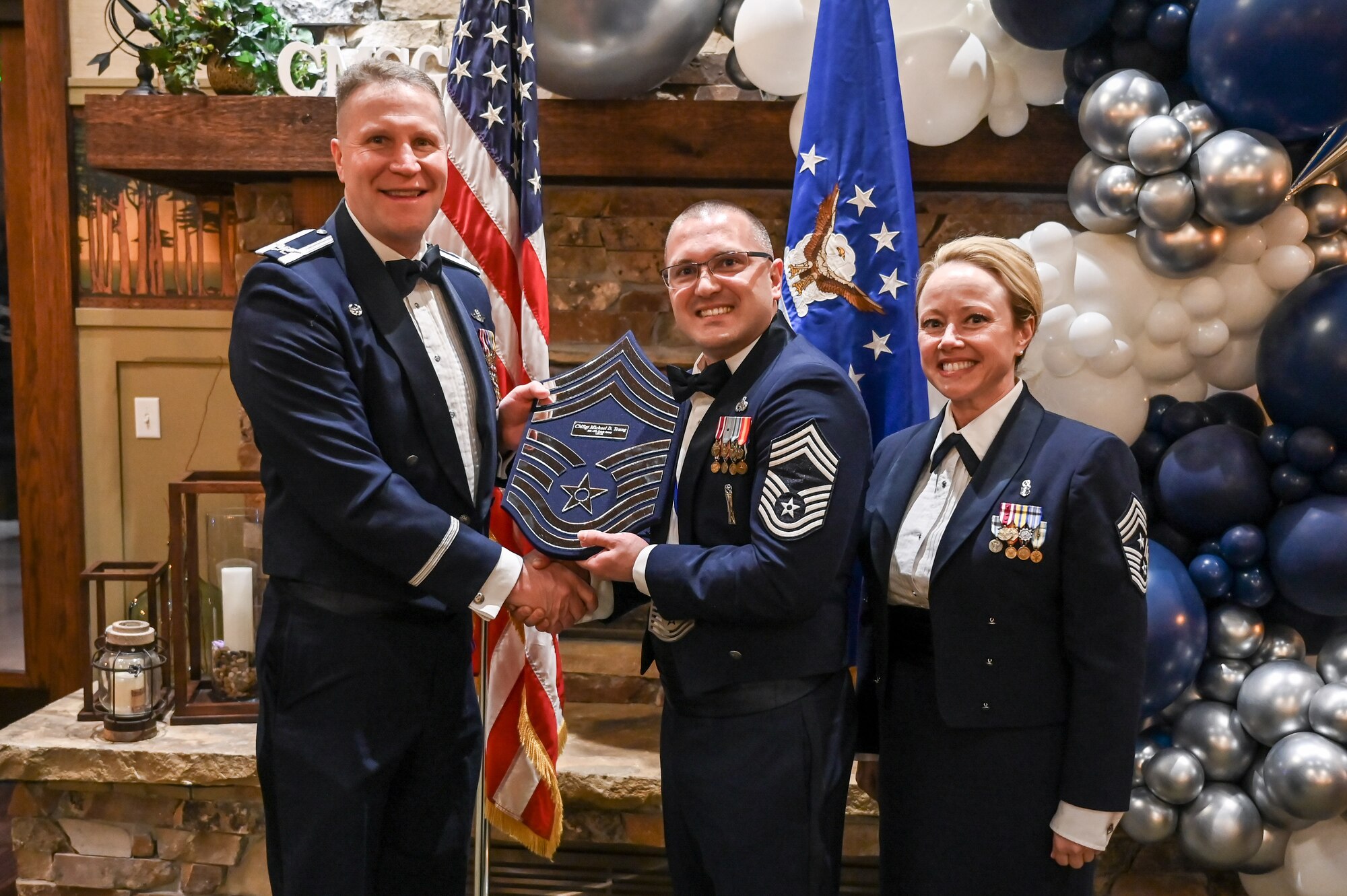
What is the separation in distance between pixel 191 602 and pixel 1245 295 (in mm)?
2673

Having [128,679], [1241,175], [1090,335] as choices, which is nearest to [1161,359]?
[1090,335]

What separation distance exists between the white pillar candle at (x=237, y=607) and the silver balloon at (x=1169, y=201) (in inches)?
92.0

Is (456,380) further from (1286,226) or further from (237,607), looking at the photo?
(1286,226)

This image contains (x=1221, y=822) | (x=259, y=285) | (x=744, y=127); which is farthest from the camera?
(x=744, y=127)

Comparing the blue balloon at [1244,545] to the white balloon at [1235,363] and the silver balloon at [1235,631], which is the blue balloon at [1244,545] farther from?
the white balloon at [1235,363]

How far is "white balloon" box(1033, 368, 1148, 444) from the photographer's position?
244cm

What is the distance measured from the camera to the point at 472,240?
245 cm

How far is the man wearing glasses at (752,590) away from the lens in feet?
5.13

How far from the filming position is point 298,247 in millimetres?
1691

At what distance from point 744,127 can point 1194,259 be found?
3.74 feet

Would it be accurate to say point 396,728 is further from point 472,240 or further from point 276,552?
point 472,240

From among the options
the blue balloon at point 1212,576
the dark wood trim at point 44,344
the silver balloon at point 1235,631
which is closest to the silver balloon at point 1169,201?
the blue balloon at point 1212,576

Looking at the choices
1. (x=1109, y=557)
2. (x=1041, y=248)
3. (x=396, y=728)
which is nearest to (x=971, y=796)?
(x=1109, y=557)

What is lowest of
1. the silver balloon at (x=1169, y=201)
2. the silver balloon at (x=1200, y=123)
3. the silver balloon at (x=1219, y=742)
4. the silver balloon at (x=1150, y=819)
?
the silver balloon at (x=1150, y=819)
